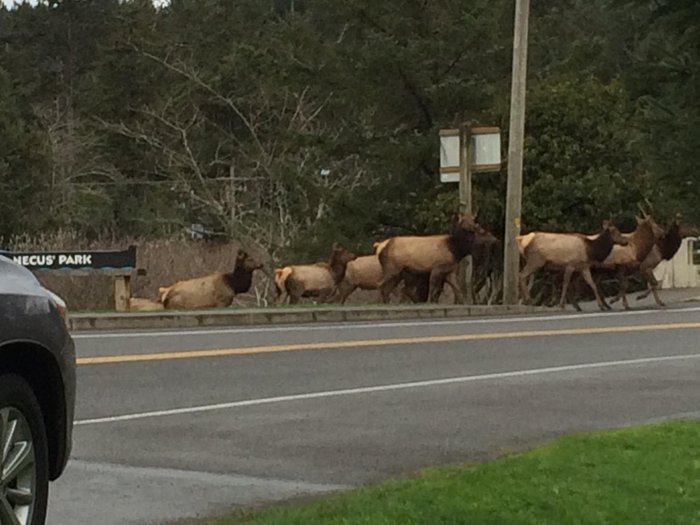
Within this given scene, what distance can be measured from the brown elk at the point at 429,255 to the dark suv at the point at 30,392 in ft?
74.5

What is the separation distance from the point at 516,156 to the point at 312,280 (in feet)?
16.3

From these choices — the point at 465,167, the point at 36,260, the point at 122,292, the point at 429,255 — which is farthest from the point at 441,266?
the point at 36,260

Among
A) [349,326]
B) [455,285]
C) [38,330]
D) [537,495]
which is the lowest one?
[455,285]

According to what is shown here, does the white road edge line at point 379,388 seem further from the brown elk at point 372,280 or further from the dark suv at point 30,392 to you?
the brown elk at point 372,280

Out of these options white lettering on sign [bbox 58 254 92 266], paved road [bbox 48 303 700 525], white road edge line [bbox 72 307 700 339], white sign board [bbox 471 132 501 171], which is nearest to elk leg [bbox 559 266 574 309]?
white road edge line [bbox 72 307 700 339]

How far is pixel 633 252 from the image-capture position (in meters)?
29.6

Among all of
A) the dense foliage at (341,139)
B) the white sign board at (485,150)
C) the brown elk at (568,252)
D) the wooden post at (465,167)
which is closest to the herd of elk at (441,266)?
the brown elk at (568,252)

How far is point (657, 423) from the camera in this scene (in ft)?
37.4

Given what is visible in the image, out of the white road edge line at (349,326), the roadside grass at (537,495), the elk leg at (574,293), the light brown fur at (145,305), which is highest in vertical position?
the roadside grass at (537,495)

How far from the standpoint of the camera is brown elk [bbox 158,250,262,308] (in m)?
28.2

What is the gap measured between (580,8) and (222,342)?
45.8 m

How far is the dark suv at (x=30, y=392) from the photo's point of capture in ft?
19.4

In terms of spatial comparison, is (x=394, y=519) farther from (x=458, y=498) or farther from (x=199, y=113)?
(x=199, y=113)

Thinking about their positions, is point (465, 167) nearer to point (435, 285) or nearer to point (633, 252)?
point (435, 285)
